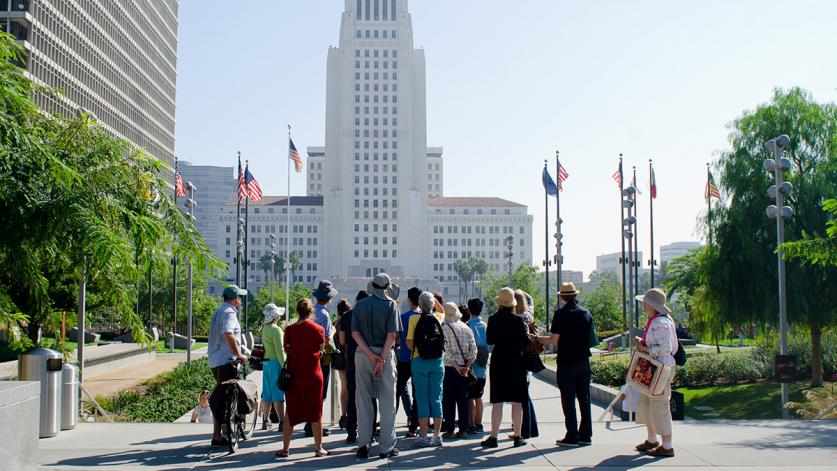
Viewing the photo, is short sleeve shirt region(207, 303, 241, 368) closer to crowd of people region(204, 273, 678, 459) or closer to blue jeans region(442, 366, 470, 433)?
crowd of people region(204, 273, 678, 459)

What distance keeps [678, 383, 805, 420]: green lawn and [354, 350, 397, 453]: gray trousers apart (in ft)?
49.1

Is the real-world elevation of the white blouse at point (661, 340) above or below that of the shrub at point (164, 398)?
above

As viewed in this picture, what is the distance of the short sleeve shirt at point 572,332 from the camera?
950cm

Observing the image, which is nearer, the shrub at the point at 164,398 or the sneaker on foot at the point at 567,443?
the sneaker on foot at the point at 567,443

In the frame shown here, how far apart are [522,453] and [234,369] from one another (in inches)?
136

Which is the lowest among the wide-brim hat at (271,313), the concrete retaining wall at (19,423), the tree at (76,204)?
the concrete retaining wall at (19,423)

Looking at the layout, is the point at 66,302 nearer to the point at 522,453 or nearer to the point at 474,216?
the point at 522,453

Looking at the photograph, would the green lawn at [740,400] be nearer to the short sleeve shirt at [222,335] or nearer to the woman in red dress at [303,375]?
the woman in red dress at [303,375]

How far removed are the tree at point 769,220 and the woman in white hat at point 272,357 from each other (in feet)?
59.4

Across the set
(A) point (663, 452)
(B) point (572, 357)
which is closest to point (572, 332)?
(B) point (572, 357)

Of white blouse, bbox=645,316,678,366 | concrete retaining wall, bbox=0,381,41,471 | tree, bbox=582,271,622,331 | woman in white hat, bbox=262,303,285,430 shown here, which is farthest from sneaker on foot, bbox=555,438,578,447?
tree, bbox=582,271,622,331

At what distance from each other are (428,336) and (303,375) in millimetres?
1509

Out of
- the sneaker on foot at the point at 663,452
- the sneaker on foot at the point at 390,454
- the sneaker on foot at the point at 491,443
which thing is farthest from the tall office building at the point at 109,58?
the sneaker on foot at the point at 663,452

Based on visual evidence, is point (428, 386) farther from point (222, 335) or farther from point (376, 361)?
point (222, 335)
